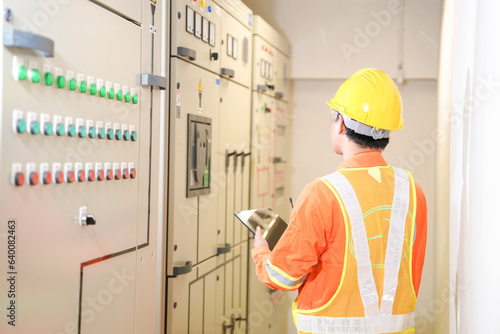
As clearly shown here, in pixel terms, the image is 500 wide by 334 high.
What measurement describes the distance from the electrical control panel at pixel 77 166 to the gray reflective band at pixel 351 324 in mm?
857

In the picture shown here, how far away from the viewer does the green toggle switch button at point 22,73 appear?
65.7 inches

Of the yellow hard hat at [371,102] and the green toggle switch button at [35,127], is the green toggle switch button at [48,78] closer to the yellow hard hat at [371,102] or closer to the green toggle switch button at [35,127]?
the green toggle switch button at [35,127]

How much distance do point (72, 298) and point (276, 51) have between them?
349 centimetres

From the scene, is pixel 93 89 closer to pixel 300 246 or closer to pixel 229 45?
pixel 300 246

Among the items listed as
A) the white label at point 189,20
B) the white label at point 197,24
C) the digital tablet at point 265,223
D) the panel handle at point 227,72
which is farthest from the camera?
the panel handle at point 227,72

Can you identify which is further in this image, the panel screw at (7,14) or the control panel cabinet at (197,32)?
the control panel cabinet at (197,32)

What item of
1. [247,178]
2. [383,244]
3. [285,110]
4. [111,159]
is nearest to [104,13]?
[111,159]

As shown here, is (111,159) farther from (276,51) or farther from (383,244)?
(276,51)

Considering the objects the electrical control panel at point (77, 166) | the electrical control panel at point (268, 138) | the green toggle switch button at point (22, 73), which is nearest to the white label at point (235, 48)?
the electrical control panel at point (268, 138)

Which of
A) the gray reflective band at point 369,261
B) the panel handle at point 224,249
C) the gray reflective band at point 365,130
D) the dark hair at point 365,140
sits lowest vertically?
the panel handle at point 224,249

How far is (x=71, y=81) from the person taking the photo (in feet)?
6.40

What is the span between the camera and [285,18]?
5516mm

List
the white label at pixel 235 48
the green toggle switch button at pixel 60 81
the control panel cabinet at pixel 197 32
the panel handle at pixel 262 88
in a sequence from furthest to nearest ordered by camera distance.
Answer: the panel handle at pixel 262 88, the white label at pixel 235 48, the control panel cabinet at pixel 197 32, the green toggle switch button at pixel 60 81

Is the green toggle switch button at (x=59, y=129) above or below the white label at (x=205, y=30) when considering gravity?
below
